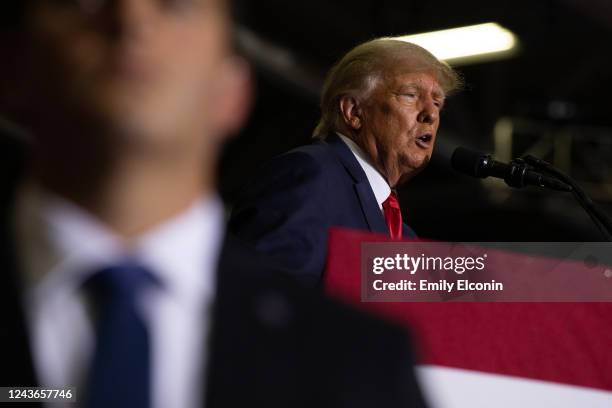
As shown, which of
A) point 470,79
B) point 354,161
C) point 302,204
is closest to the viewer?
point 302,204

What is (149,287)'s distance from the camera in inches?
21.4

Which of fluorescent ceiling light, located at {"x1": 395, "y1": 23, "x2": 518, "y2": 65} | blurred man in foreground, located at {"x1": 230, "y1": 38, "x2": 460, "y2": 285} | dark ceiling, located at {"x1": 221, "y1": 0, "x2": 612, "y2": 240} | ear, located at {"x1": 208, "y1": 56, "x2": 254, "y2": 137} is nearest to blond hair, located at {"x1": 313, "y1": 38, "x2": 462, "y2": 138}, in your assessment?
blurred man in foreground, located at {"x1": 230, "y1": 38, "x2": 460, "y2": 285}

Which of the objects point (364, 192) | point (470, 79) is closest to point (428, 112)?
point (364, 192)

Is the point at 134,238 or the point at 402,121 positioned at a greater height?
the point at 402,121

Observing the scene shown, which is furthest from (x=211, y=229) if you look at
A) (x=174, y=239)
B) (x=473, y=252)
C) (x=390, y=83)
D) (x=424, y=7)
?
(x=424, y=7)

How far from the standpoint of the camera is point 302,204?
1536mm

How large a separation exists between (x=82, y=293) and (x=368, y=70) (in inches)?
59.2

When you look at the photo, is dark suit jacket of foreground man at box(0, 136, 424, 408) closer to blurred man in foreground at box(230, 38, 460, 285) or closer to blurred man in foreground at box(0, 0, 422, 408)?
blurred man in foreground at box(0, 0, 422, 408)

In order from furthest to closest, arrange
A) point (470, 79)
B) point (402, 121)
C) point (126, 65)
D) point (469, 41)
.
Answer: point (470, 79), point (469, 41), point (402, 121), point (126, 65)

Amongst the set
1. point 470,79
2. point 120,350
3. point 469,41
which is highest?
point 470,79

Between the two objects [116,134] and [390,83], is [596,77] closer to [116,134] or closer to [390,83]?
[390,83]

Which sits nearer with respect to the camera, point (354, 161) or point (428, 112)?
point (354, 161)

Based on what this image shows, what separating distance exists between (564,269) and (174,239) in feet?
2.95

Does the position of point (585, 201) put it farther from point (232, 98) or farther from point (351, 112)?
point (232, 98)
